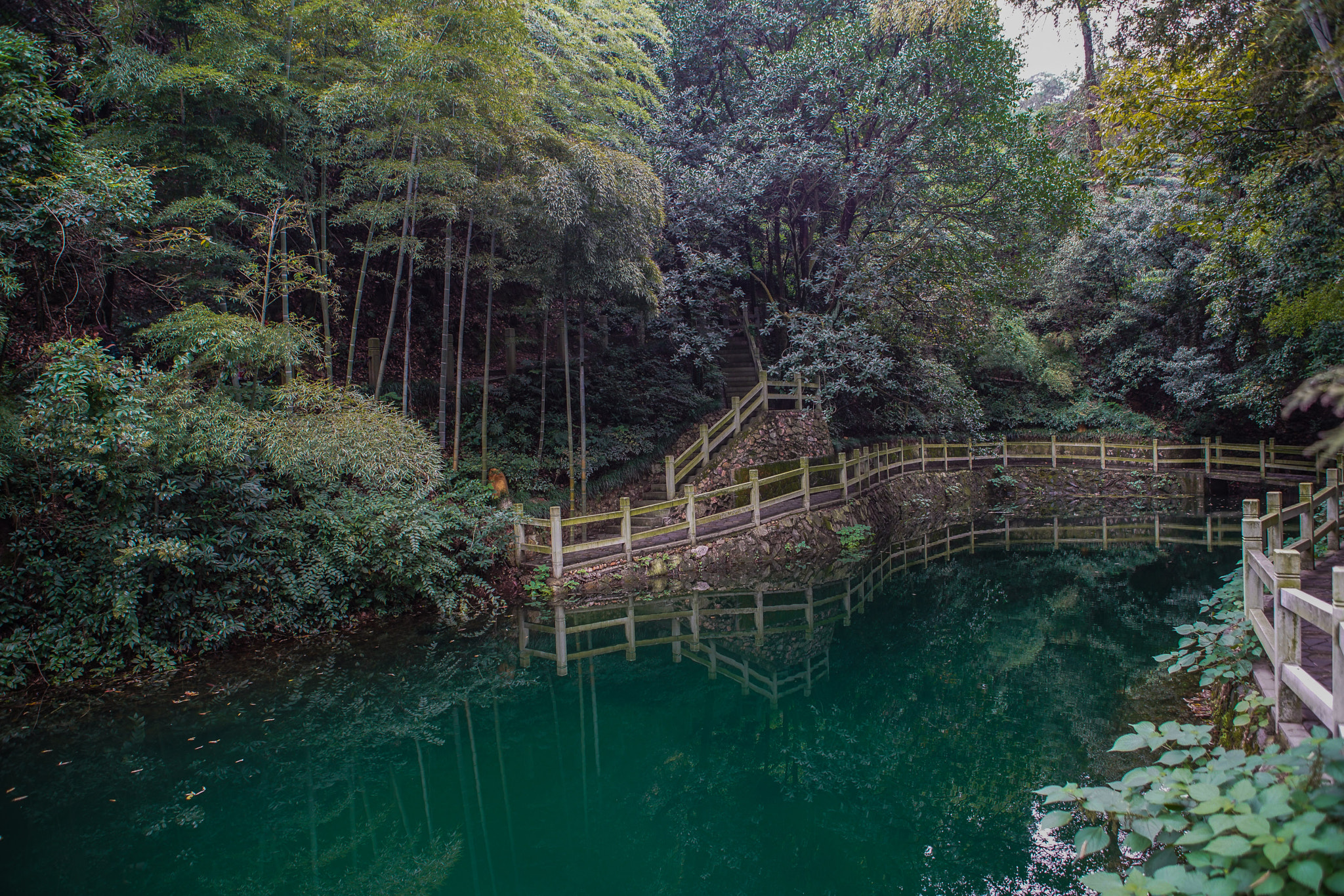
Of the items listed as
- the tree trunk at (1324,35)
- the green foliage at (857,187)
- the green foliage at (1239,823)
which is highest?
the green foliage at (857,187)

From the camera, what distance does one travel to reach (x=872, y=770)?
5.67 meters

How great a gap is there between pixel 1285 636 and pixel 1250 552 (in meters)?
1.61

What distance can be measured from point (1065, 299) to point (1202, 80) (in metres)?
16.9

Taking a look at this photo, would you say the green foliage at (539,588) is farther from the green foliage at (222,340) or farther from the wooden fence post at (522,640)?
the green foliage at (222,340)

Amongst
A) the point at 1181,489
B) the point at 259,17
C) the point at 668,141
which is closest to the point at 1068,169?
the point at 668,141

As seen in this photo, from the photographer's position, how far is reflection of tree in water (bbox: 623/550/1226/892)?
4637 millimetres

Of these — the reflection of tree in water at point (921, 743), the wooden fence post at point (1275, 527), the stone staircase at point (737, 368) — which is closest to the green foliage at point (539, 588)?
the reflection of tree in water at point (921, 743)

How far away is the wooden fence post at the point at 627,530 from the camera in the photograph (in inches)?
424

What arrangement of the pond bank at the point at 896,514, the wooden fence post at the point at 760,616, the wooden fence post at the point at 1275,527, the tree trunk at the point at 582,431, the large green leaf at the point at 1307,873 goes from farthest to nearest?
the tree trunk at the point at 582,431 → the pond bank at the point at 896,514 → the wooden fence post at the point at 760,616 → the wooden fence post at the point at 1275,527 → the large green leaf at the point at 1307,873

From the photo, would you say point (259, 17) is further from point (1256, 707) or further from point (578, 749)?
point (1256, 707)

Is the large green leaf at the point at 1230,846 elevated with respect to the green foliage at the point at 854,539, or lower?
elevated

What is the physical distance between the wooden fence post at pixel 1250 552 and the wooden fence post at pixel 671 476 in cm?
874

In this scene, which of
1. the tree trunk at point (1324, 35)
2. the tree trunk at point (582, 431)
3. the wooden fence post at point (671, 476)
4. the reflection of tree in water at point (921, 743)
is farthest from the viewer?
the wooden fence post at point (671, 476)

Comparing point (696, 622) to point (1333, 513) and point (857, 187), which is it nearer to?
point (1333, 513)
